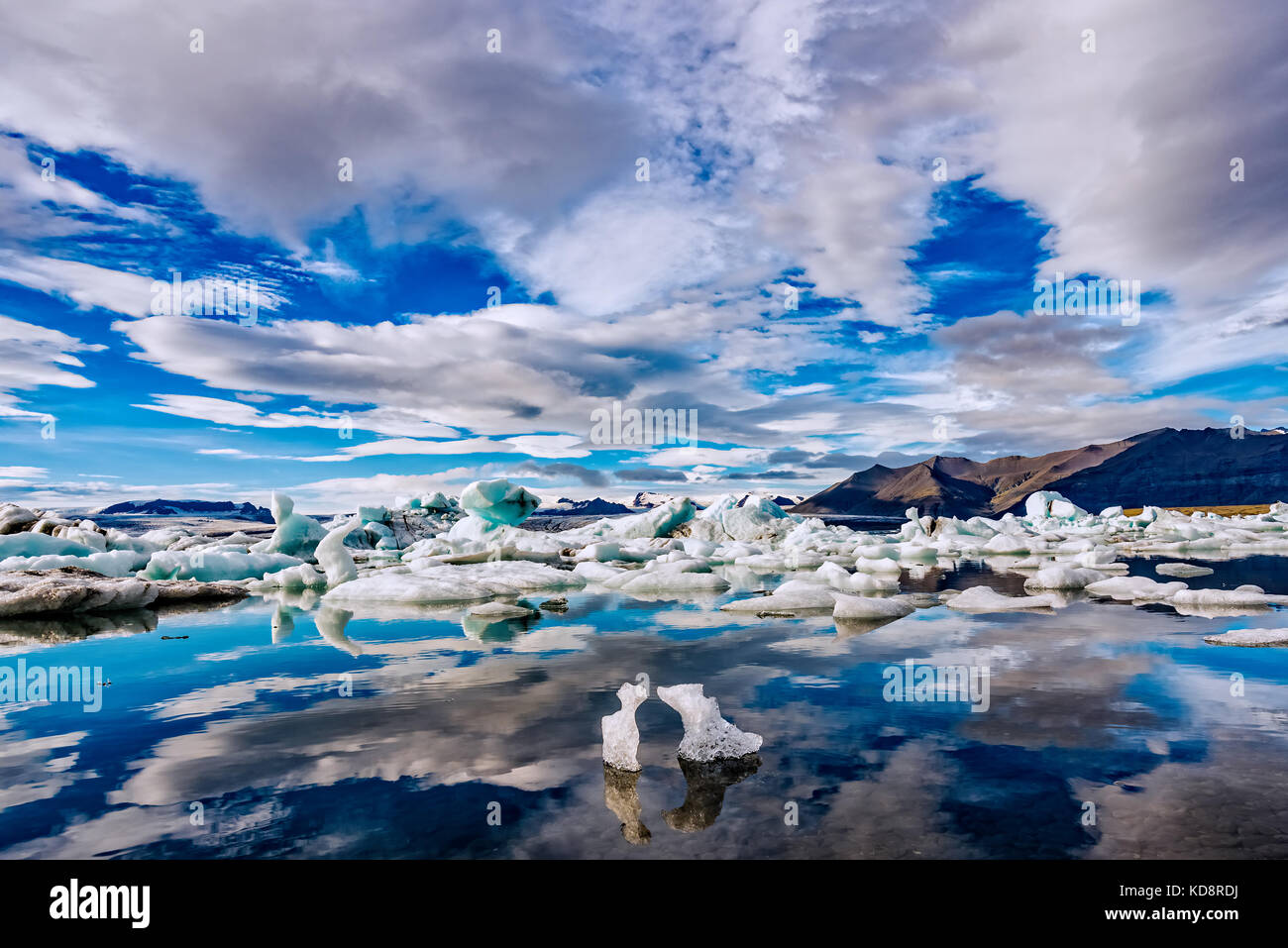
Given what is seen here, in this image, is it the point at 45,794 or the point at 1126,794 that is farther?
the point at 45,794

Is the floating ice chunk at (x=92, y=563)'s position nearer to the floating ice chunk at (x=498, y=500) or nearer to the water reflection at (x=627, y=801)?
the floating ice chunk at (x=498, y=500)

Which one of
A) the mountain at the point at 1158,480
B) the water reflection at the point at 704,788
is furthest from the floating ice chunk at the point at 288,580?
the mountain at the point at 1158,480

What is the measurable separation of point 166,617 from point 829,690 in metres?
13.2

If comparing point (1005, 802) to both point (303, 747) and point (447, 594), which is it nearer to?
point (303, 747)

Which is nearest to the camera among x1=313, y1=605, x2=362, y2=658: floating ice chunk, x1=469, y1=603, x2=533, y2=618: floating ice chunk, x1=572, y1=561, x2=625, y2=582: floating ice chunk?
x1=313, y1=605, x2=362, y2=658: floating ice chunk

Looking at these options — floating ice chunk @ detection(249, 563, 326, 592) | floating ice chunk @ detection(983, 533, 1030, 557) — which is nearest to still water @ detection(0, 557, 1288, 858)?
floating ice chunk @ detection(249, 563, 326, 592)

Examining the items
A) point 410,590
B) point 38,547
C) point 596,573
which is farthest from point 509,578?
point 38,547

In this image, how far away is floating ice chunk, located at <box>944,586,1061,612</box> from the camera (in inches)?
475

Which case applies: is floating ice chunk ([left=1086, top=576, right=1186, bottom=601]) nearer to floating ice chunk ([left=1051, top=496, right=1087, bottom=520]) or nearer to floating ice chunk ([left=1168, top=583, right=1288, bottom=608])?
floating ice chunk ([left=1168, top=583, right=1288, bottom=608])

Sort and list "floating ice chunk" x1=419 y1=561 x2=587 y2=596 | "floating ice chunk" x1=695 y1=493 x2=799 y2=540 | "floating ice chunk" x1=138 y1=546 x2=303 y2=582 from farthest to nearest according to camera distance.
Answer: "floating ice chunk" x1=695 y1=493 x2=799 y2=540 → "floating ice chunk" x1=138 y1=546 x2=303 y2=582 → "floating ice chunk" x1=419 y1=561 x2=587 y2=596

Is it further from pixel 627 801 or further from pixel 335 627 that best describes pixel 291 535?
pixel 627 801

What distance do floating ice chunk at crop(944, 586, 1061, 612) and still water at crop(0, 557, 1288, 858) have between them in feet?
9.97
